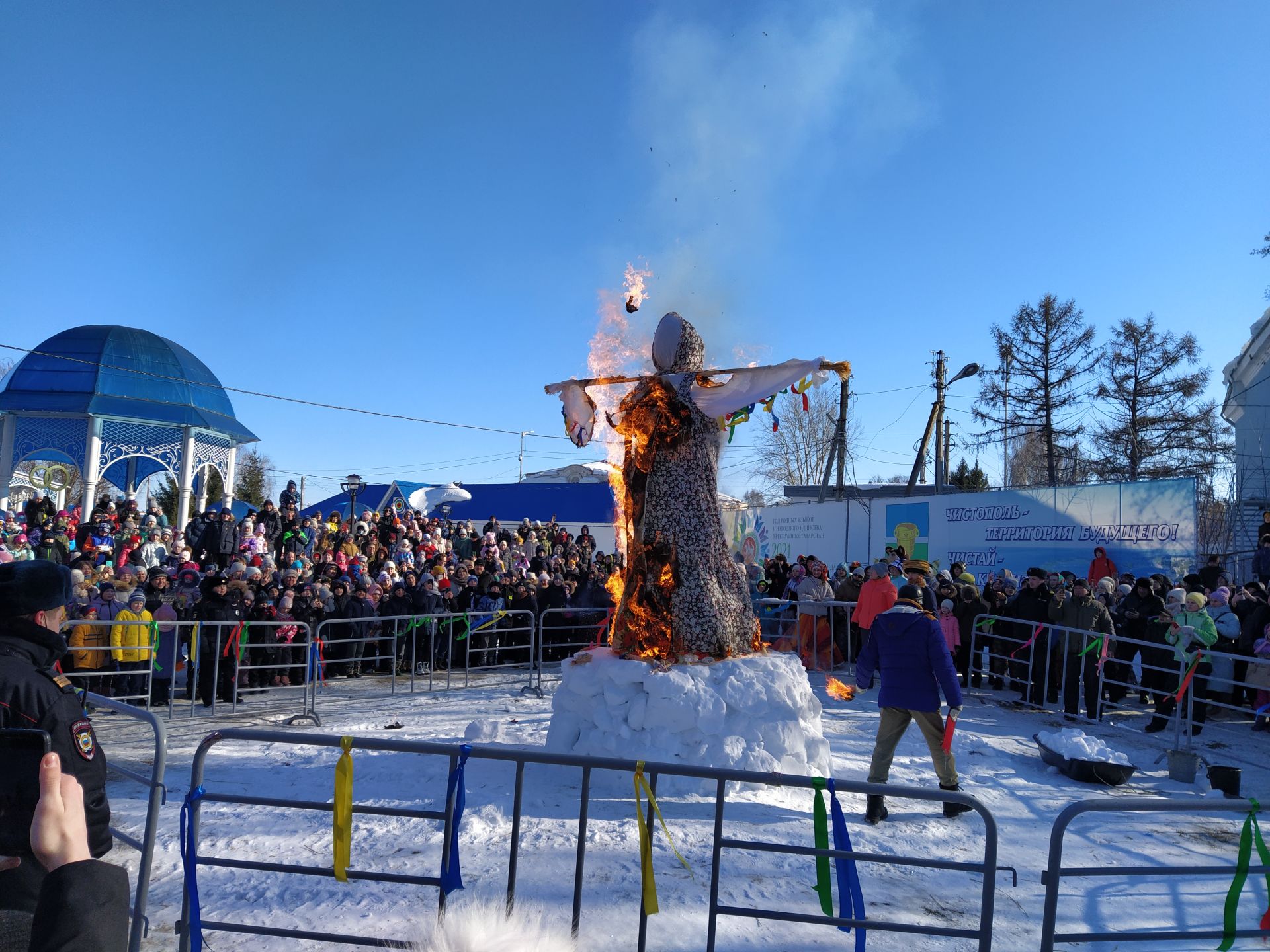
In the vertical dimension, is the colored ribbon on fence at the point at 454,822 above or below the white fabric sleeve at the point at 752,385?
below

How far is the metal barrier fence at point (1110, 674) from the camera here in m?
9.30

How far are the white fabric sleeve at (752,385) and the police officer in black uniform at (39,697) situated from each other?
5105 mm

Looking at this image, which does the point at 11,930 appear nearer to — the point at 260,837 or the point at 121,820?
the point at 260,837

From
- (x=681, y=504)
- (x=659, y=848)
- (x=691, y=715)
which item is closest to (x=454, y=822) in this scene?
(x=659, y=848)

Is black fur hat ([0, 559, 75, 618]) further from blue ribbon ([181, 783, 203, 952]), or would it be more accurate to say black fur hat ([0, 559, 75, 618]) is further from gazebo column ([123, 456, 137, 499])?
gazebo column ([123, 456, 137, 499])

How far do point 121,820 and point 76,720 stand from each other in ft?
13.8

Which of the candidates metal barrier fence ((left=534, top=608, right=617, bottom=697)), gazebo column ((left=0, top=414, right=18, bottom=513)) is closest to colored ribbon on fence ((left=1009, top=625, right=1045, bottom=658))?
metal barrier fence ((left=534, top=608, right=617, bottom=697))

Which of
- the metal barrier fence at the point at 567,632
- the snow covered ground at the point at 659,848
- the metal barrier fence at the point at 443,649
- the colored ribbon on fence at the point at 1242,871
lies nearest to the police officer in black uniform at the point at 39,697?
the snow covered ground at the point at 659,848

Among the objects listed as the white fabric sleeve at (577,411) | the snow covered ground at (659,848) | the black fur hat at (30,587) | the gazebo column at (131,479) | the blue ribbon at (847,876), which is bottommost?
the snow covered ground at (659,848)

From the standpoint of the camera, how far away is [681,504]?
23.5ft

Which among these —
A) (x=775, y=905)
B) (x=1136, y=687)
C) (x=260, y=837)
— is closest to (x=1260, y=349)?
(x=1136, y=687)

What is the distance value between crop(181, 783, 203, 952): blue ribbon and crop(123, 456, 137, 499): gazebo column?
76.0ft

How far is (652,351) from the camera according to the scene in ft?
25.1

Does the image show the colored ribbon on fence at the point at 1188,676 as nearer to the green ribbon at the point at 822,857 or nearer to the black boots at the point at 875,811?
the black boots at the point at 875,811
